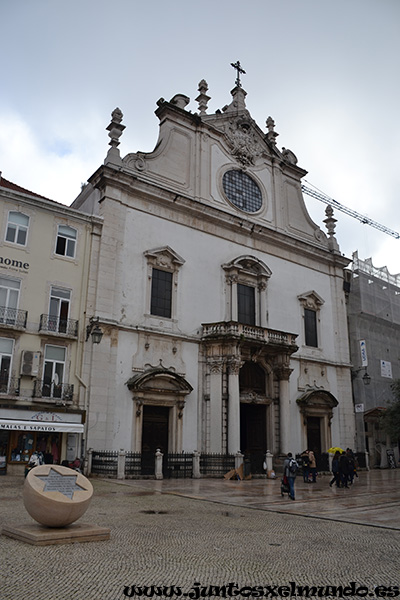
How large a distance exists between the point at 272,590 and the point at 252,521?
5689 mm

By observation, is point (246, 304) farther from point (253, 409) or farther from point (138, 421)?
point (138, 421)

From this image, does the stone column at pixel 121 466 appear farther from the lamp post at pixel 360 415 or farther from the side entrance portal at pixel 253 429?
the lamp post at pixel 360 415

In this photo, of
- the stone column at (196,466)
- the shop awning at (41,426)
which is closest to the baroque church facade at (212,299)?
the shop awning at (41,426)

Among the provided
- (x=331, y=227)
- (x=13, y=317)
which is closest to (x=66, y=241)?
Answer: (x=13, y=317)

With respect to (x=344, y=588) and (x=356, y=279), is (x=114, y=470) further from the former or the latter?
(x=356, y=279)

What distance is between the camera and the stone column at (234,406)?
1026 inches

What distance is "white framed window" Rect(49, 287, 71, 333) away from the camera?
23553mm

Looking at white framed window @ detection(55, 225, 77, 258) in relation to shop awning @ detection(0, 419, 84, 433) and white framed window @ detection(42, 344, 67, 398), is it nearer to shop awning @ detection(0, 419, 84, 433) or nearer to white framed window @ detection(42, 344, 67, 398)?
white framed window @ detection(42, 344, 67, 398)

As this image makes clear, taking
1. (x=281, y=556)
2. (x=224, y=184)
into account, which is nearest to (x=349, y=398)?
(x=224, y=184)

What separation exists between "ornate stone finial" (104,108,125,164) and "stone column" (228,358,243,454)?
12455 millimetres

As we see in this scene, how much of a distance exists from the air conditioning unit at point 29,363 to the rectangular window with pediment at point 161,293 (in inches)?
269

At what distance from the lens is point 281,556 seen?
7945mm

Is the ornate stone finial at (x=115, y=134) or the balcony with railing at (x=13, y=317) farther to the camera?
the ornate stone finial at (x=115, y=134)

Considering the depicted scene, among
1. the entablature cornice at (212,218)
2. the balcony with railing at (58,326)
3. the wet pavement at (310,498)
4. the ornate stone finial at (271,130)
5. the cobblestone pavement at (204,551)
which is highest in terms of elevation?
the ornate stone finial at (271,130)
